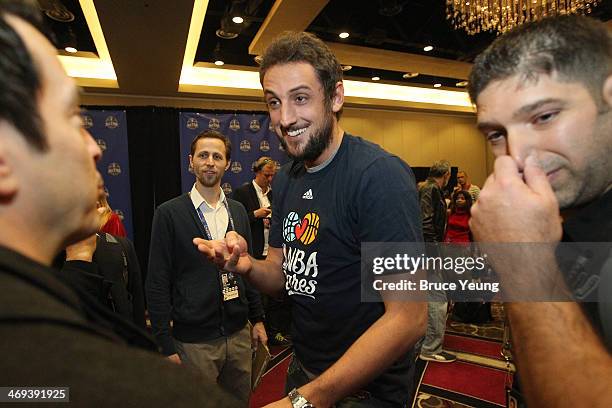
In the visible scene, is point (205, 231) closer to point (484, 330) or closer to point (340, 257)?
point (340, 257)

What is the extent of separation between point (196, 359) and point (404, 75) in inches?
249

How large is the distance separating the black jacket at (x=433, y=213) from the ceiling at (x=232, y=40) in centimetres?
219

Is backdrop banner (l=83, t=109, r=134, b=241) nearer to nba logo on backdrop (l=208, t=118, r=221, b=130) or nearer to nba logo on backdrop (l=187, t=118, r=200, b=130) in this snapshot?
nba logo on backdrop (l=187, t=118, r=200, b=130)

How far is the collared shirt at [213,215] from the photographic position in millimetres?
2439

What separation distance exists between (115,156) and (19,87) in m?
5.77

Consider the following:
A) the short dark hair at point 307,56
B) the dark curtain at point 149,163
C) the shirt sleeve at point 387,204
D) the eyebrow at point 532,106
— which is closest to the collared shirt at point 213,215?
the short dark hair at point 307,56

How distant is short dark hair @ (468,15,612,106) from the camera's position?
823mm

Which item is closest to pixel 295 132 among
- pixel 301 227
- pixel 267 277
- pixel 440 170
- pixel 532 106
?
pixel 301 227

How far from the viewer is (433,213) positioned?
3988 millimetres

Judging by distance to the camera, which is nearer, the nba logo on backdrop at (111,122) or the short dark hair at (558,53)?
the short dark hair at (558,53)

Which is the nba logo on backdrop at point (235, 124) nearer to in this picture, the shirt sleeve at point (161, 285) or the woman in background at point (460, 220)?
the woman in background at point (460, 220)

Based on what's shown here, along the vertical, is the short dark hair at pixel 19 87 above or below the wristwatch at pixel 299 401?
above

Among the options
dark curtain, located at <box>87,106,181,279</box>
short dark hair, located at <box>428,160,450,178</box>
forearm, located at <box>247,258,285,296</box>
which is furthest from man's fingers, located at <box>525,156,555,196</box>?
dark curtain, located at <box>87,106,181,279</box>

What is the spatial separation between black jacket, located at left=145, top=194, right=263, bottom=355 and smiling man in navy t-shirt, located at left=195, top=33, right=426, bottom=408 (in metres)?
0.88
